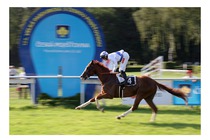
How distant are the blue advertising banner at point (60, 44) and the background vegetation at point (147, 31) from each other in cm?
1403

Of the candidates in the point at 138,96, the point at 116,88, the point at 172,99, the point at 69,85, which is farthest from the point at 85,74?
the point at 172,99

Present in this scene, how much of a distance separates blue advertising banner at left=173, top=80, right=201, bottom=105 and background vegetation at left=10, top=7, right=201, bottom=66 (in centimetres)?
1425

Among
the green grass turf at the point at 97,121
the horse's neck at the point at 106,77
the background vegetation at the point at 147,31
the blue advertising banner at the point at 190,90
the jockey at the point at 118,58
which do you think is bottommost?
the green grass turf at the point at 97,121

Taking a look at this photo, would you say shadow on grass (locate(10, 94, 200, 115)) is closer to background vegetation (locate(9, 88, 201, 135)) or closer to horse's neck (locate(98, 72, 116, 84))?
background vegetation (locate(9, 88, 201, 135))

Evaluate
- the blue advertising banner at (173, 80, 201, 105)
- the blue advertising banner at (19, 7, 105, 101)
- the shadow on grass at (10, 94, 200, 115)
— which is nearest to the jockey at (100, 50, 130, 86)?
the shadow on grass at (10, 94, 200, 115)

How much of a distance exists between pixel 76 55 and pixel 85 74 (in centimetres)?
286

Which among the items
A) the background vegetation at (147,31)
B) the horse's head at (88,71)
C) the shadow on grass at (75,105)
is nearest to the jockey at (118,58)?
the horse's head at (88,71)

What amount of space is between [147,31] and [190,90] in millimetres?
21350

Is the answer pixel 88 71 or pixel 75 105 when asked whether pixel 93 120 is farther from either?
pixel 75 105

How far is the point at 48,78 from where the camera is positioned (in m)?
12.9

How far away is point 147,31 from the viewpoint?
108 ft

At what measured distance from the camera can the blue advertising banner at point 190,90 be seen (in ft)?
39.2

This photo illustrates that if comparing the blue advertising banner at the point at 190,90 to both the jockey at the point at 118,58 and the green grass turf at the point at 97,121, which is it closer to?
the green grass turf at the point at 97,121

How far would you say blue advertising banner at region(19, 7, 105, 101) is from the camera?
1282 centimetres
